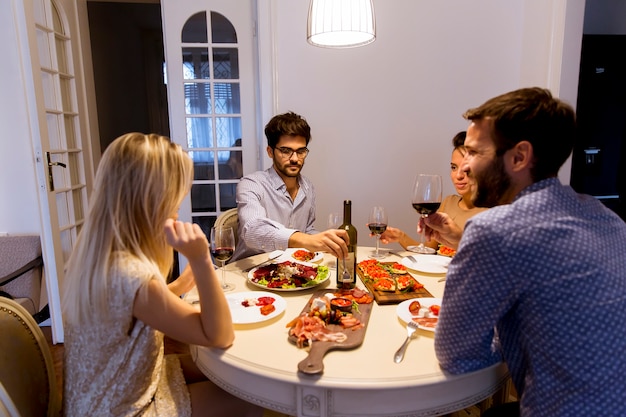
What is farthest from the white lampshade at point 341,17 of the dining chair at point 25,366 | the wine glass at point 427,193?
the dining chair at point 25,366

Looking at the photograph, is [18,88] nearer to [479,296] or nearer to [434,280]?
[434,280]

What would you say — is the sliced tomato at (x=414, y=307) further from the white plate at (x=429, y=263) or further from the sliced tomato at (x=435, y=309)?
the white plate at (x=429, y=263)

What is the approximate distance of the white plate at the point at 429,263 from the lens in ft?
5.23

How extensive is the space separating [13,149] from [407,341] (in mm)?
2819

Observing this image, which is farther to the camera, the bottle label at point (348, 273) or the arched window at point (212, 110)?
the arched window at point (212, 110)

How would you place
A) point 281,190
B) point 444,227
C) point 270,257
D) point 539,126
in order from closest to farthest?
point 539,126, point 444,227, point 270,257, point 281,190

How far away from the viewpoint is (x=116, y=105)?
15.3 feet

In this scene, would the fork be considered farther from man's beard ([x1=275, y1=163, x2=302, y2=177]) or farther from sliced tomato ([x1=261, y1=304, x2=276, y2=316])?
man's beard ([x1=275, y1=163, x2=302, y2=177])

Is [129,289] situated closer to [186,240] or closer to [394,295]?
[186,240]

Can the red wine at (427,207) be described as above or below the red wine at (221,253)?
above

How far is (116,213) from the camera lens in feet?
3.20

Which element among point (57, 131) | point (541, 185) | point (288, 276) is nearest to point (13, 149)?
A: point (57, 131)

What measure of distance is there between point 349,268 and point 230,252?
0.43 m

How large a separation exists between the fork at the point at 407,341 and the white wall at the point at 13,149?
2.43m
